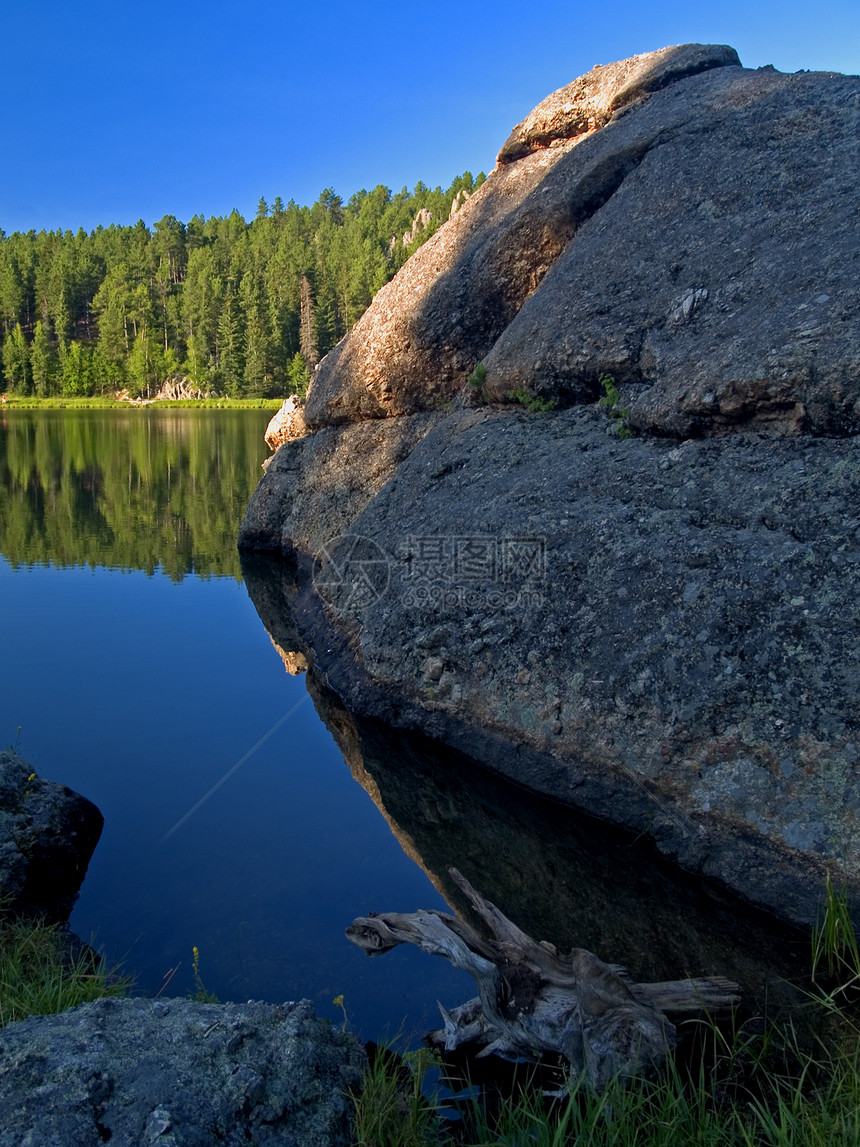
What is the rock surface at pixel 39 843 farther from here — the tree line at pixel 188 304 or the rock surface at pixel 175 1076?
the tree line at pixel 188 304

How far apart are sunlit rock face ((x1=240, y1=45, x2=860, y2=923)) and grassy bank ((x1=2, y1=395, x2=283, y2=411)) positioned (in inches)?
3811

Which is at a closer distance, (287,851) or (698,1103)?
(698,1103)

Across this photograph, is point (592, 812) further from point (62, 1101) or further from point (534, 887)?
point (62, 1101)

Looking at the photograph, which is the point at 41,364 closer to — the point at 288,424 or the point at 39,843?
the point at 288,424

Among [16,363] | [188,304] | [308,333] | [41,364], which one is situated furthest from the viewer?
[188,304]

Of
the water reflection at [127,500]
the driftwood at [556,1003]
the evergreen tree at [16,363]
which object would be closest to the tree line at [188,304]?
the evergreen tree at [16,363]

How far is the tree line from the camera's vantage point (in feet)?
386

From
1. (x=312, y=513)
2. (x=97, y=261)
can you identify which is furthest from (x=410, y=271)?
(x=97, y=261)

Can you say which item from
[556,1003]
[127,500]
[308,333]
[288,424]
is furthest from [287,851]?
[308,333]

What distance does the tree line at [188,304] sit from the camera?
11762 centimetres

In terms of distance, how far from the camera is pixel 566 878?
659cm

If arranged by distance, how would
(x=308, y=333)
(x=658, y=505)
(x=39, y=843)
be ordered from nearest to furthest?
(x=39, y=843) < (x=658, y=505) < (x=308, y=333)

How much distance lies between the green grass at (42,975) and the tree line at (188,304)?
11080cm

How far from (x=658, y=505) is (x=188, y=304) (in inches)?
5107
